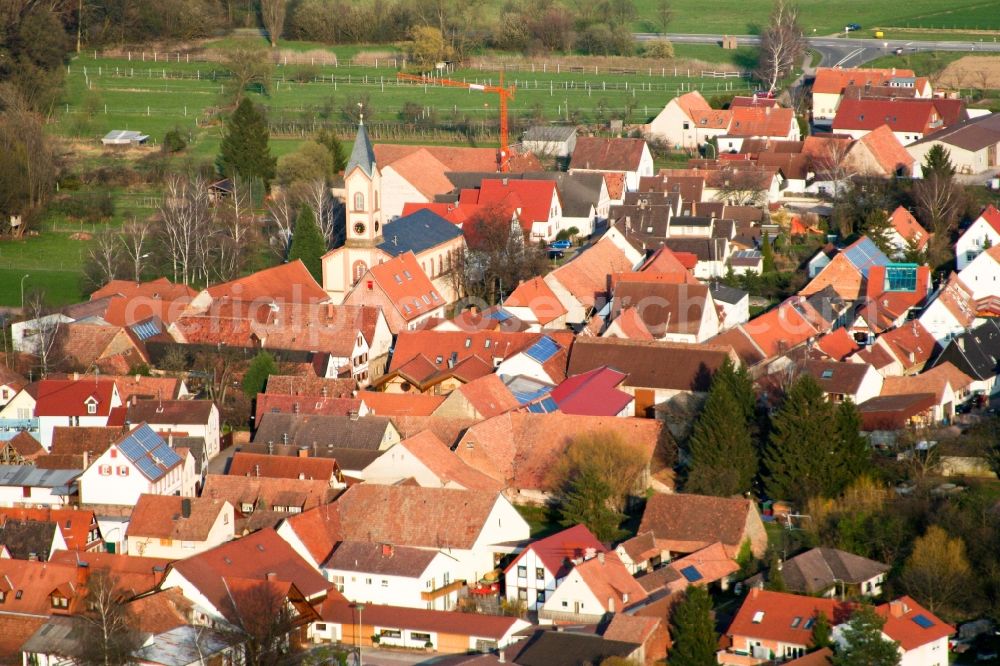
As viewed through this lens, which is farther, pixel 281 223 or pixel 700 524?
pixel 281 223

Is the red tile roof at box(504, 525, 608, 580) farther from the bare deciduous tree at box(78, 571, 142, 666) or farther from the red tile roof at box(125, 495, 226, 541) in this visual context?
the bare deciduous tree at box(78, 571, 142, 666)

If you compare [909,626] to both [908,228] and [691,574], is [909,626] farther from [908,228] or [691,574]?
[908,228]

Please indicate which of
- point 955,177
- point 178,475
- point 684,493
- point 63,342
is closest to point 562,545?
point 684,493

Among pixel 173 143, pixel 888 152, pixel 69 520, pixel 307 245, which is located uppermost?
pixel 888 152

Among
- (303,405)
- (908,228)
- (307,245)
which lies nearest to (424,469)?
(303,405)

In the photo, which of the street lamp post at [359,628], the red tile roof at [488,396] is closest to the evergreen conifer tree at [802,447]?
the red tile roof at [488,396]

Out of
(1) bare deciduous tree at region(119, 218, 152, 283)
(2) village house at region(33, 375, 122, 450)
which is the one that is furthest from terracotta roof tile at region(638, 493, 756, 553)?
(1) bare deciduous tree at region(119, 218, 152, 283)

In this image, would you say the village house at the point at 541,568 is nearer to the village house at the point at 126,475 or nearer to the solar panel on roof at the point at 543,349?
the village house at the point at 126,475
